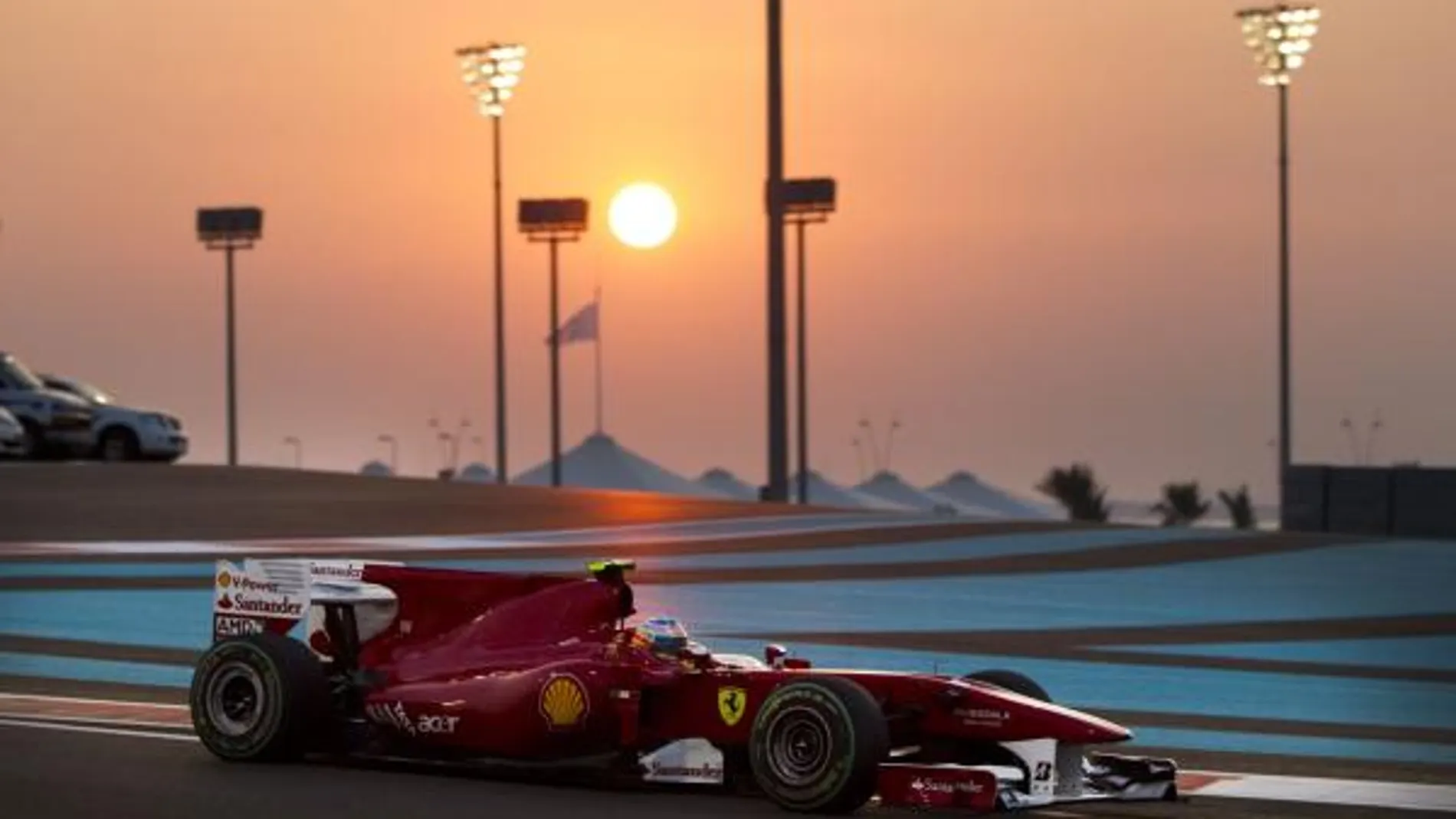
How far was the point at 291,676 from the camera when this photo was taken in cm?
1304

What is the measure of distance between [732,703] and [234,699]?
2.59 metres

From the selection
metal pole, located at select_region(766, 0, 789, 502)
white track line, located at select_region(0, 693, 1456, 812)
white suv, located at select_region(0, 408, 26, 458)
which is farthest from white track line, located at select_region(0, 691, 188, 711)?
white suv, located at select_region(0, 408, 26, 458)

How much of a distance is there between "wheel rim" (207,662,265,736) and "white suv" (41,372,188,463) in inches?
1649

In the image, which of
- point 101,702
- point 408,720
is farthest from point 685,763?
point 101,702

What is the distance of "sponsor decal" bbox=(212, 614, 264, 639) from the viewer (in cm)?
1384

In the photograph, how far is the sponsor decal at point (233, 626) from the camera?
45.4ft

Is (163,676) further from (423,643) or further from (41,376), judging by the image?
(41,376)

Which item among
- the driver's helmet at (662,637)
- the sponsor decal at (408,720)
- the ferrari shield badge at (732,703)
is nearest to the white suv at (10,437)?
the sponsor decal at (408,720)

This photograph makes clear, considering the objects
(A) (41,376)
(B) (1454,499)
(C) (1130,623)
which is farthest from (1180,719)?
(A) (41,376)

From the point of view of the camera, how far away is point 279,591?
1382cm

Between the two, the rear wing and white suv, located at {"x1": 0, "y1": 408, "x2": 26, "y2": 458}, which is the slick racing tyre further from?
white suv, located at {"x1": 0, "y1": 408, "x2": 26, "y2": 458}

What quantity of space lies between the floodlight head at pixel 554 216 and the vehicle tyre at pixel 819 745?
81.7 metres

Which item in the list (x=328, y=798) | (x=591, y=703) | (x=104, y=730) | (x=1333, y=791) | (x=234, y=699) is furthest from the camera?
(x=104, y=730)

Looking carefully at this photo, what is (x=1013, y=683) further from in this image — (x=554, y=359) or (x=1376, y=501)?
(x=554, y=359)
